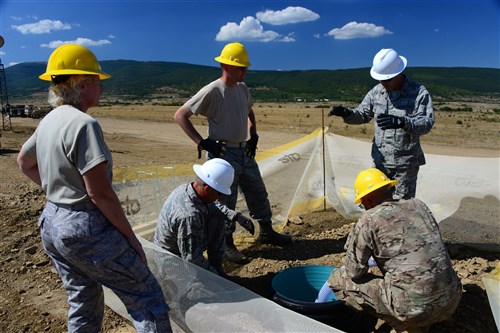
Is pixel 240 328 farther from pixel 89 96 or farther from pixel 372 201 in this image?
pixel 89 96

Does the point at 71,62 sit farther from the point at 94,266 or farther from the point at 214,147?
the point at 214,147

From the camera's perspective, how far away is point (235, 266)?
3.91 meters

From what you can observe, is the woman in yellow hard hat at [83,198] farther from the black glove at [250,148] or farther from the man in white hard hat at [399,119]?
the man in white hard hat at [399,119]

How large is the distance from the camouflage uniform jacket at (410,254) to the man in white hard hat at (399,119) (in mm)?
1283

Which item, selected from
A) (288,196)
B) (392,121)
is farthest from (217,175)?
(288,196)

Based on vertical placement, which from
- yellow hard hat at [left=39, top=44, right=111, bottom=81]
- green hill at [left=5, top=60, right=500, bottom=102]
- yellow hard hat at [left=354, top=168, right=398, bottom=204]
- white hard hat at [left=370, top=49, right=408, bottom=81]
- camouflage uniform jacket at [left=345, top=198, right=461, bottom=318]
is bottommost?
camouflage uniform jacket at [left=345, top=198, right=461, bottom=318]

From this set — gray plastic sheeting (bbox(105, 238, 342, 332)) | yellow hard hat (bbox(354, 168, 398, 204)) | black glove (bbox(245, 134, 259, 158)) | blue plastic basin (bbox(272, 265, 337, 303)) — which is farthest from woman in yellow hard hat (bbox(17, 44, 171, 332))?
black glove (bbox(245, 134, 259, 158))

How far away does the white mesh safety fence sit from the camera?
2.43 meters

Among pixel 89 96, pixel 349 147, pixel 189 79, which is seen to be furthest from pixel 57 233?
pixel 189 79

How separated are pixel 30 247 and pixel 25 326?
4.36 feet

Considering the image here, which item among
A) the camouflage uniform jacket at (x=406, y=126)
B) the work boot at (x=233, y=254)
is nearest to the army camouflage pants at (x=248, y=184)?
the work boot at (x=233, y=254)

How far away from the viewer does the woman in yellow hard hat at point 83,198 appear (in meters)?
1.87

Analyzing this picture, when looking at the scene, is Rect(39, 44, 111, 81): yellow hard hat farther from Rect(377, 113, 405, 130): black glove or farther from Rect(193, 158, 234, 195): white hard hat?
Rect(377, 113, 405, 130): black glove

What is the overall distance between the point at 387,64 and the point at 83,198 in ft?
8.71
